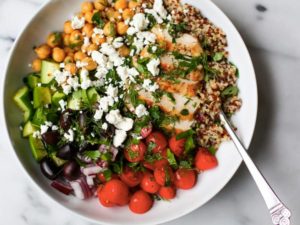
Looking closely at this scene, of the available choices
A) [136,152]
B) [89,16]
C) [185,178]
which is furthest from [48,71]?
[185,178]

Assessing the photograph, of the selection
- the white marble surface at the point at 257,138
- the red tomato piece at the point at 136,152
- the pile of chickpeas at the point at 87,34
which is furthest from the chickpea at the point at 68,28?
the red tomato piece at the point at 136,152

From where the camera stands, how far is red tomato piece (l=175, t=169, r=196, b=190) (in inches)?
79.3

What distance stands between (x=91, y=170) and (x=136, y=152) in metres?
0.20

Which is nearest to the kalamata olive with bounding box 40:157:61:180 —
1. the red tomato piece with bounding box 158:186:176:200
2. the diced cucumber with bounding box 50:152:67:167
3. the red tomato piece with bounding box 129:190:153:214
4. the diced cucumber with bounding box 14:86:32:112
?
the diced cucumber with bounding box 50:152:67:167

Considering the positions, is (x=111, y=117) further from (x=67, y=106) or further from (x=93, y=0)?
(x=93, y=0)

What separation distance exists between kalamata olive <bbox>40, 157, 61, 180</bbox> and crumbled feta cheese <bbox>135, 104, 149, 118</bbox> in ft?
1.34

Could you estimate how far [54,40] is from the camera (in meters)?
2.07

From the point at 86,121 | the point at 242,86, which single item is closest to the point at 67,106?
the point at 86,121

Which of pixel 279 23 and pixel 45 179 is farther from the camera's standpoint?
pixel 279 23

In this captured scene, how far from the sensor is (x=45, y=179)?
2.07 metres

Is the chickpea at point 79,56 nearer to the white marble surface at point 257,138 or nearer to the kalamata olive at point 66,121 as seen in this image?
the kalamata olive at point 66,121

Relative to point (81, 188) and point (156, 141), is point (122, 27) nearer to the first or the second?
point (156, 141)

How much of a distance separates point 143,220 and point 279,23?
1.05m

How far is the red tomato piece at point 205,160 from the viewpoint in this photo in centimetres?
202
